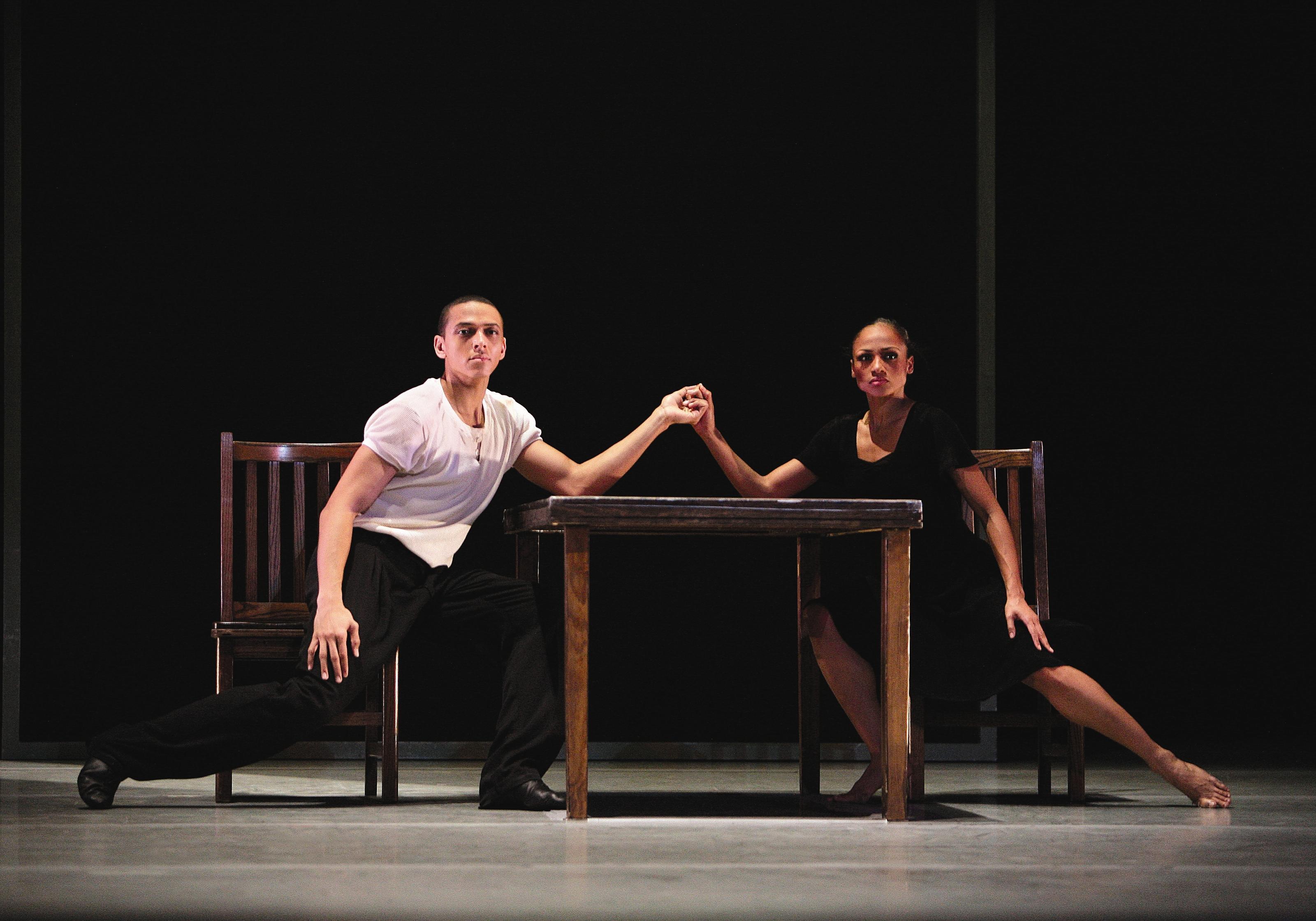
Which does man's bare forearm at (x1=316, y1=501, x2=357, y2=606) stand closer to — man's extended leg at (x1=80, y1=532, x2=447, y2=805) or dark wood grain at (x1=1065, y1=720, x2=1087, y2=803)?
man's extended leg at (x1=80, y1=532, x2=447, y2=805)

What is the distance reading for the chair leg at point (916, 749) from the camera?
3.43 metres

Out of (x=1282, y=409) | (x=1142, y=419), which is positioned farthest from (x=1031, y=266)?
(x=1282, y=409)

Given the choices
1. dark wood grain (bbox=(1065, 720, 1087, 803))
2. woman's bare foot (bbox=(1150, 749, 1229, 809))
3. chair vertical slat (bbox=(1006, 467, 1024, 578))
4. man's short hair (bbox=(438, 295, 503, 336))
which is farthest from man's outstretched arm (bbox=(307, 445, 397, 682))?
woman's bare foot (bbox=(1150, 749, 1229, 809))

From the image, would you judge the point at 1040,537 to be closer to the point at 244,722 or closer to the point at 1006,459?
the point at 1006,459

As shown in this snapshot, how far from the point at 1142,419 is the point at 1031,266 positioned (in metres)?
0.76

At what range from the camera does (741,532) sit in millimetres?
3240

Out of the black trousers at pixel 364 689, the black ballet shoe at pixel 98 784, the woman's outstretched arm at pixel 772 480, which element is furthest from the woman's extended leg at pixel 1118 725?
the black ballet shoe at pixel 98 784

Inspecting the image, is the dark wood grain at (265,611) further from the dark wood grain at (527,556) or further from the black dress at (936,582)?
the black dress at (936,582)

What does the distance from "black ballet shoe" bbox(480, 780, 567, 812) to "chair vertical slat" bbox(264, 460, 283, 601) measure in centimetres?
81

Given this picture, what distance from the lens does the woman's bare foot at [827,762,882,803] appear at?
3.43m

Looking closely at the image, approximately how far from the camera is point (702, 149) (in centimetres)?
483

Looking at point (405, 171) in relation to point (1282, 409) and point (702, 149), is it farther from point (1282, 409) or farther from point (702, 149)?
point (1282, 409)

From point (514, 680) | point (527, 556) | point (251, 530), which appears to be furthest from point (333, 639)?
point (527, 556)

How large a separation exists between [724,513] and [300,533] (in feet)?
4.07
